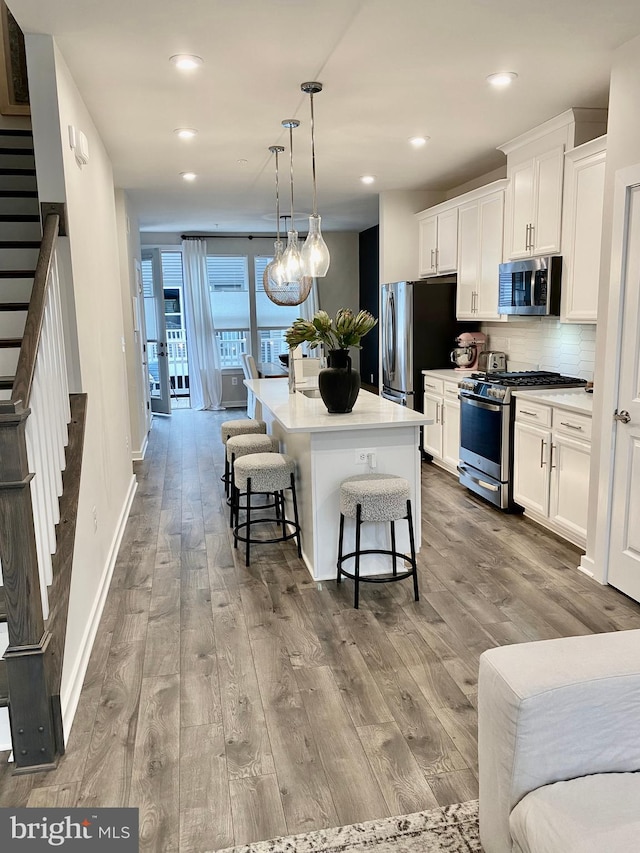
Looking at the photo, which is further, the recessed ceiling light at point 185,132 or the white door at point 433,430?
the white door at point 433,430

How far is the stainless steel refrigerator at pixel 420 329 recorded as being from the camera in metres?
6.35

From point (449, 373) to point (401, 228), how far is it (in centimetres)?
187

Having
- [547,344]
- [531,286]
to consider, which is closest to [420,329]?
[547,344]

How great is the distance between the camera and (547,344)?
5262 millimetres

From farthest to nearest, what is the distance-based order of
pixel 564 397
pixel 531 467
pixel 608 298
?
pixel 531 467, pixel 564 397, pixel 608 298

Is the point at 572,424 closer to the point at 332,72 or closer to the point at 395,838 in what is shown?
the point at 332,72

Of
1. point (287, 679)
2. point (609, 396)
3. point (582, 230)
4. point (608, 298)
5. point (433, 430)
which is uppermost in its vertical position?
point (582, 230)

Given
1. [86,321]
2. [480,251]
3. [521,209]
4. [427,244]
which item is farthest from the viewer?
[427,244]

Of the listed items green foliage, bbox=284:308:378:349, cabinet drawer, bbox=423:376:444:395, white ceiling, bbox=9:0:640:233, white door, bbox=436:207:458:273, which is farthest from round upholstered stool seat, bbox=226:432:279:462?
white door, bbox=436:207:458:273

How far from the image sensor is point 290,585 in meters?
3.64

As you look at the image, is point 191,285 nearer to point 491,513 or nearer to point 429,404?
point 429,404

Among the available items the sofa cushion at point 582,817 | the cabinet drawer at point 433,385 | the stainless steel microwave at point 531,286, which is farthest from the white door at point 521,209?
the sofa cushion at point 582,817

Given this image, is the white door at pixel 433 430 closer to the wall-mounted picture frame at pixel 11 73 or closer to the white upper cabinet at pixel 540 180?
the white upper cabinet at pixel 540 180

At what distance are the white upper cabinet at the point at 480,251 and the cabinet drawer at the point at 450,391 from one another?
640mm
